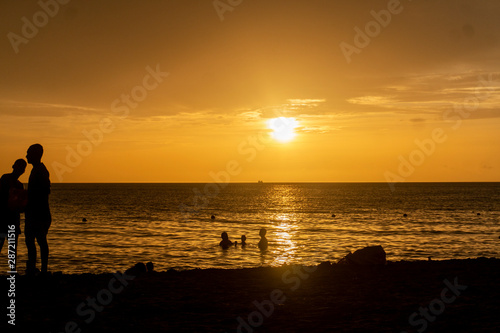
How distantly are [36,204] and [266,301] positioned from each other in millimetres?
5632

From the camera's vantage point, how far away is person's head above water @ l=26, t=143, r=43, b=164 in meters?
10.7

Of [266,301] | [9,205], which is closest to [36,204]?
[9,205]

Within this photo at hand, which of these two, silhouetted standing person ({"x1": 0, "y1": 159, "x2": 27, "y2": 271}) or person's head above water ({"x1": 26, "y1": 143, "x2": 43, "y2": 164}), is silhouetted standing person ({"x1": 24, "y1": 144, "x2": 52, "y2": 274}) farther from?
silhouetted standing person ({"x1": 0, "y1": 159, "x2": 27, "y2": 271})

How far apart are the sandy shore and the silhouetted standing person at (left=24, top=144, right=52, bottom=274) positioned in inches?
42.2

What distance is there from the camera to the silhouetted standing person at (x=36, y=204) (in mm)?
10609

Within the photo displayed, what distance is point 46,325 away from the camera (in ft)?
26.0

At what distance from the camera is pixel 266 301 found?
400 inches

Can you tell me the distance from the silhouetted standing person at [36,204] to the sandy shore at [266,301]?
1073 millimetres

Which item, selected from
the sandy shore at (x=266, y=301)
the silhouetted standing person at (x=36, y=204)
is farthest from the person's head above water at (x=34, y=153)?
the sandy shore at (x=266, y=301)

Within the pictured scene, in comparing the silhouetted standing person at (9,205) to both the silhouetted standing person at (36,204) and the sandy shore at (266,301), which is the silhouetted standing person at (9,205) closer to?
the silhouetted standing person at (36,204)

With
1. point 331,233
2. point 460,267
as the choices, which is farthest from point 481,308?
point 331,233

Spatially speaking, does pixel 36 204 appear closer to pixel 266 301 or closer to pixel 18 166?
pixel 18 166

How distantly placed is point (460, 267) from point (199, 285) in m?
8.66

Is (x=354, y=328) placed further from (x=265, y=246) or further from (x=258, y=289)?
(x=265, y=246)
